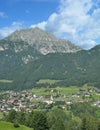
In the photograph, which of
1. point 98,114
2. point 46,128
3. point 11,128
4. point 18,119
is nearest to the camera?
point 11,128

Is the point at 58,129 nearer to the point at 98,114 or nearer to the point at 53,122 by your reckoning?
the point at 53,122

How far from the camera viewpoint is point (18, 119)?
102 meters

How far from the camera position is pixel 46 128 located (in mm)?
94500

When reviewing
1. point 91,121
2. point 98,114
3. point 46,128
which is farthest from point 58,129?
point 98,114

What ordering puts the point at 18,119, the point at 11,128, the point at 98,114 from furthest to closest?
the point at 98,114
the point at 18,119
the point at 11,128

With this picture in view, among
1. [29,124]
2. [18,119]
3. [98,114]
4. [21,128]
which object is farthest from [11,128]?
[98,114]

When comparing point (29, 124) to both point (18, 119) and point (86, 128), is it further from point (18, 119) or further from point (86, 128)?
point (86, 128)

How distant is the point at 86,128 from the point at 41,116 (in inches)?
561

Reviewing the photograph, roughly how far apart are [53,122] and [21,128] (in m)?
23.3

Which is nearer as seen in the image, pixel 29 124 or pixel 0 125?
pixel 0 125

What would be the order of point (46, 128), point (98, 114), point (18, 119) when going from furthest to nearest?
point (98, 114)
point (18, 119)
point (46, 128)

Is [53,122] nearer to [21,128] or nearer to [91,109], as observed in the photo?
[21,128]

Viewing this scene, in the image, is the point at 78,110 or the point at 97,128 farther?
the point at 78,110

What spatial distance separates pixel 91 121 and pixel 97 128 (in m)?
3.30
